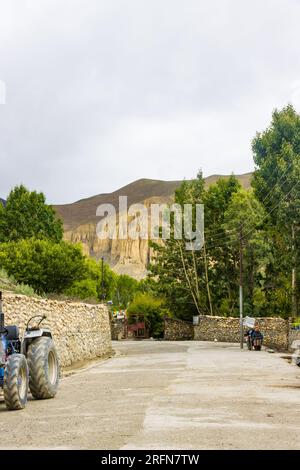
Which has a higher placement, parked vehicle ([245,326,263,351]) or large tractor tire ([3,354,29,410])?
large tractor tire ([3,354,29,410])

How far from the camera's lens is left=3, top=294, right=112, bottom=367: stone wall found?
77.7ft

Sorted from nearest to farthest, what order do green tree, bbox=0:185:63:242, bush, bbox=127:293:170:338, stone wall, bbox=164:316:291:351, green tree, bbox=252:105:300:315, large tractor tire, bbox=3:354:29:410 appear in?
large tractor tire, bbox=3:354:29:410
stone wall, bbox=164:316:291:351
green tree, bbox=252:105:300:315
bush, bbox=127:293:170:338
green tree, bbox=0:185:63:242

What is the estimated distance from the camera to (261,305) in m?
68.8

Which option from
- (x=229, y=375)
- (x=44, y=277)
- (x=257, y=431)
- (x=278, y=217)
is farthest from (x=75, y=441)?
(x=44, y=277)

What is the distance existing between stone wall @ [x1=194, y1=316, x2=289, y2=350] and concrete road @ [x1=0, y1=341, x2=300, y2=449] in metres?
32.8

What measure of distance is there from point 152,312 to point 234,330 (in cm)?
2231

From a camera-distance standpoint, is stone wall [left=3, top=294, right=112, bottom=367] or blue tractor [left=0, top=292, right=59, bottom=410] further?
stone wall [left=3, top=294, right=112, bottom=367]

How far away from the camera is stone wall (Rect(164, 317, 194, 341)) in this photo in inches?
3159

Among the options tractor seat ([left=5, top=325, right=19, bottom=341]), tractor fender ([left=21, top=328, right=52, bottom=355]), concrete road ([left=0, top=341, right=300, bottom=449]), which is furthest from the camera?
tractor fender ([left=21, top=328, right=52, bottom=355])

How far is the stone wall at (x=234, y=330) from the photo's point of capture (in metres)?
55.8

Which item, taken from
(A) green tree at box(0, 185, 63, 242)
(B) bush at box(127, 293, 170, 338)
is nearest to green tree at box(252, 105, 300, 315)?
(B) bush at box(127, 293, 170, 338)

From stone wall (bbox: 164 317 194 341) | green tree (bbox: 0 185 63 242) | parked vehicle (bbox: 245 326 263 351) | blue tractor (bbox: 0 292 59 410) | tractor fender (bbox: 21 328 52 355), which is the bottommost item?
stone wall (bbox: 164 317 194 341)

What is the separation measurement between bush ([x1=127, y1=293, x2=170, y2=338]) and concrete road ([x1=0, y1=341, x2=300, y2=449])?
65738mm

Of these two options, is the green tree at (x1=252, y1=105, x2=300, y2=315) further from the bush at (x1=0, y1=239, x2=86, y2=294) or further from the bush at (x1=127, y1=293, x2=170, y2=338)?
the bush at (x1=0, y1=239, x2=86, y2=294)
